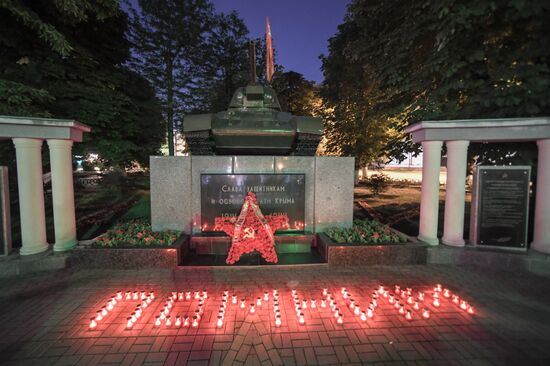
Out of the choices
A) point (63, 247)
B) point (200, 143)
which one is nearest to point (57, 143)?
point (63, 247)

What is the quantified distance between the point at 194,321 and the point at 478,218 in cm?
611

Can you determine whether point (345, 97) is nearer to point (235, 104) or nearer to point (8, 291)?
point (235, 104)

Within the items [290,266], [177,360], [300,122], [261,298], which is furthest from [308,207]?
[177,360]

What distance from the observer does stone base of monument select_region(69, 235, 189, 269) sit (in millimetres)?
5293

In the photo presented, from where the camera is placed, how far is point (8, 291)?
4465mm

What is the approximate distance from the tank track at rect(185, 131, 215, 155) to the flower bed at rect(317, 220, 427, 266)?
3.68 meters

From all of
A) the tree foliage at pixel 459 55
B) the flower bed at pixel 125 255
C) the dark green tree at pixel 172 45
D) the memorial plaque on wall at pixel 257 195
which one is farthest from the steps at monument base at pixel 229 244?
the dark green tree at pixel 172 45

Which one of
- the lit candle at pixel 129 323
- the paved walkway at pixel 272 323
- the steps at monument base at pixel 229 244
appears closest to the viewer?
the paved walkway at pixel 272 323

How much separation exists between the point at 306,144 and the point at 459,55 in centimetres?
474

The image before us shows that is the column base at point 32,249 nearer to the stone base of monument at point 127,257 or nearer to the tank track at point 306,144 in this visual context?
the stone base of monument at point 127,257

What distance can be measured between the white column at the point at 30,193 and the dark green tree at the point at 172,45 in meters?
16.6

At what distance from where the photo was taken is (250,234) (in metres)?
5.60

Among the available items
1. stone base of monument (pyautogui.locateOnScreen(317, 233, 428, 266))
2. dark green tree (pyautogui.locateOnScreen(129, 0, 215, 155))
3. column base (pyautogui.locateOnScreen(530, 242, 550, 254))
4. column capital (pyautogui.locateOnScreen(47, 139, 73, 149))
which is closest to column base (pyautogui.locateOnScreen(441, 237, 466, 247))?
stone base of monument (pyautogui.locateOnScreen(317, 233, 428, 266))

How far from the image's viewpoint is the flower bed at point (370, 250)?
215 inches
